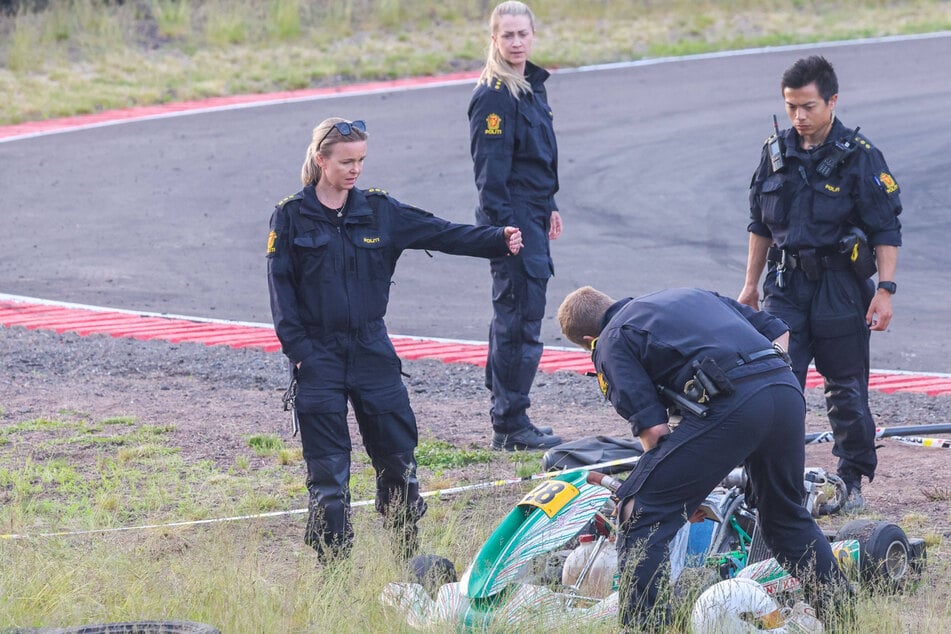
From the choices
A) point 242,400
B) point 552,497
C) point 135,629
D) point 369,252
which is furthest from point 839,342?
point 242,400

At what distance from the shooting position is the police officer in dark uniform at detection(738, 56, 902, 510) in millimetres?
6723

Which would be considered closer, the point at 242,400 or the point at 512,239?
the point at 512,239

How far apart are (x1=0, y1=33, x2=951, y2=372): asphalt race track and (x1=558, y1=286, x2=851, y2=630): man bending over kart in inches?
227

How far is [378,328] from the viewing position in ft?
19.2

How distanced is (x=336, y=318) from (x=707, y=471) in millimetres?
1751

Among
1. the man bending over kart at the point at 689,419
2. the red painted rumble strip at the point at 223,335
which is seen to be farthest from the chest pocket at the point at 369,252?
the red painted rumble strip at the point at 223,335

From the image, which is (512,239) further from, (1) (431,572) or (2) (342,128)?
(1) (431,572)

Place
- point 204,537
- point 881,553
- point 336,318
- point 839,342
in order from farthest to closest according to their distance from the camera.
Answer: point 839,342, point 204,537, point 336,318, point 881,553

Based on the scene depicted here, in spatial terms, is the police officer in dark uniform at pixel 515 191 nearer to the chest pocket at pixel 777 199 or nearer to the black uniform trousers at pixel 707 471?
the chest pocket at pixel 777 199

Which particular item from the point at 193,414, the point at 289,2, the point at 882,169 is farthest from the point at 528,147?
the point at 289,2

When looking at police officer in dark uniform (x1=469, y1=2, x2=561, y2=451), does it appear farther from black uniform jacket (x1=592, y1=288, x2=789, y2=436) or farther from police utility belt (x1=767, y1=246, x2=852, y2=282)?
black uniform jacket (x1=592, y1=288, x2=789, y2=436)

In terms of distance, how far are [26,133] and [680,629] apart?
14675 mm

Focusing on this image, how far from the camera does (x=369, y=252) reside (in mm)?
5797

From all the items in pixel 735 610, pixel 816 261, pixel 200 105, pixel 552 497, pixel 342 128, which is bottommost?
pixel 735 610
